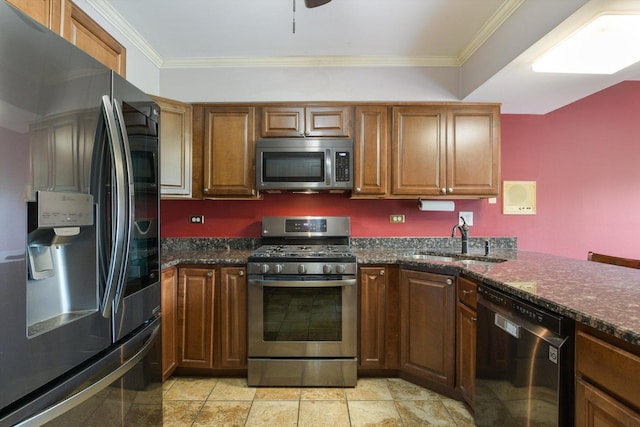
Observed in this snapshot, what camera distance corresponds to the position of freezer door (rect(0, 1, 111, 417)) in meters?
0.75

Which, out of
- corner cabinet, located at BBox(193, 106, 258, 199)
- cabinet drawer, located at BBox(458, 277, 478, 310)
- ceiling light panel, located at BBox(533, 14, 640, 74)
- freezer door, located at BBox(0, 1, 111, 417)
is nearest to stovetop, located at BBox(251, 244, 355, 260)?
corner cabinet, located at BBox(193, 106, 258, 199)

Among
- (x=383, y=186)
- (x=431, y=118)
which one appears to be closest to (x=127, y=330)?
(x=383, y=186)

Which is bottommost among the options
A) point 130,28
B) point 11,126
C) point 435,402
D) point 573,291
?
point 435,402

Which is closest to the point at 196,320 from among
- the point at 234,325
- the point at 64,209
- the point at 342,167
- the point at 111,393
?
the point at 234,325

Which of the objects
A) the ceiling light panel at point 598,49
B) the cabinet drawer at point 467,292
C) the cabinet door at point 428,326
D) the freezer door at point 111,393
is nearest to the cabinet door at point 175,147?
the freezer door at point 111,393

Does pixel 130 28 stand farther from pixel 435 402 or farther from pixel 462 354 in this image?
pixel 435 402

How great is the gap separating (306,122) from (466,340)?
2037mm

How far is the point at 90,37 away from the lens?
171 centimetres

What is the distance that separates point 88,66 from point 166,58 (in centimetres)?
187

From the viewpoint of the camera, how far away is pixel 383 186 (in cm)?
254

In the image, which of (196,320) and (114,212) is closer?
(114,212)

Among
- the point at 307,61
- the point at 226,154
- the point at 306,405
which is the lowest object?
the point at 306,405

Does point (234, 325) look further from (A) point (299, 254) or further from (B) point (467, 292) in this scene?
(B) point (467, 292)

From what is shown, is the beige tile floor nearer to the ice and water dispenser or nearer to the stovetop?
the stovetop
